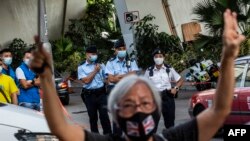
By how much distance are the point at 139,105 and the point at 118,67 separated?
735 cm

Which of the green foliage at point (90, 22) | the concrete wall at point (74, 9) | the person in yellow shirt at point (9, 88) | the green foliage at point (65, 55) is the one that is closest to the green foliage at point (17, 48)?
the green foliage at point (65, 55)

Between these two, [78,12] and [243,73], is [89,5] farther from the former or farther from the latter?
[243,73]

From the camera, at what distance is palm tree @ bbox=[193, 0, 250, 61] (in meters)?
18.4

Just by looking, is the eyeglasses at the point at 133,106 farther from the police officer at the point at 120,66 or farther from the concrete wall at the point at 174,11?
the concrete wall at the point at 174,11

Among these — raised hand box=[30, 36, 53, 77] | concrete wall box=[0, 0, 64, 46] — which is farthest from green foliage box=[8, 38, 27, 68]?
raised hand box=[30, 36, 53, 77]

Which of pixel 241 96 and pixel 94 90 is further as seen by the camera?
pixel 94 90

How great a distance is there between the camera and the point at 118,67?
10.2m

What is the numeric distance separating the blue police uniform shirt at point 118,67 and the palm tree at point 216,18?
333 inches

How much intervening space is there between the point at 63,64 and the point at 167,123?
2420 cm

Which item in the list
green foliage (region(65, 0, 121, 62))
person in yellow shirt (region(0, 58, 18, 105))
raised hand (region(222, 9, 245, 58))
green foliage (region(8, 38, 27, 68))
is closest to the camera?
raised hand (region(222, 9, 245, 58))

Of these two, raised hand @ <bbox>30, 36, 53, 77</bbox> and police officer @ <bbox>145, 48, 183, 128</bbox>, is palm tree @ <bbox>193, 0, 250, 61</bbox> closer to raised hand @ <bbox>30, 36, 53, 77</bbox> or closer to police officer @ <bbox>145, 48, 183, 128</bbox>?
police officer @ <bbox>145, 48, 183, 128</bbox>

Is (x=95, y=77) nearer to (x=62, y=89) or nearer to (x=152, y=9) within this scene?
(x=62, y=89)

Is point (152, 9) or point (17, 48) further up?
point (152, 9)

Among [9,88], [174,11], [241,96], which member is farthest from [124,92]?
[174,11]
